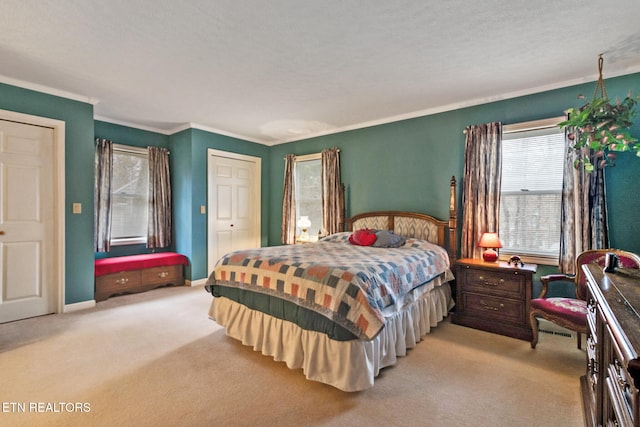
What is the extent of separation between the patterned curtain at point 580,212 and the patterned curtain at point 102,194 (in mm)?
5707

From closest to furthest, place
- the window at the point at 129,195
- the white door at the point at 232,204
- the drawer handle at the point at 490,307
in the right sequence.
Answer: the drawer handle at the point at 490,307, the window at the point at 129,195, the white door at the point at 232,204

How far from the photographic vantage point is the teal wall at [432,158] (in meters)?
2.94

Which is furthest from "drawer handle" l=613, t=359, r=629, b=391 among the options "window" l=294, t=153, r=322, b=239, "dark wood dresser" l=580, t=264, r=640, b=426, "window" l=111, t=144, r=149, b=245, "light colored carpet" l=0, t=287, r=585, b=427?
"window" l=111, t=144, r=149, b=245

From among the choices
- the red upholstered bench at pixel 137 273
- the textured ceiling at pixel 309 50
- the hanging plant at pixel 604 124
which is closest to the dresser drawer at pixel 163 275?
the red upholstered bench at pixel 137 273

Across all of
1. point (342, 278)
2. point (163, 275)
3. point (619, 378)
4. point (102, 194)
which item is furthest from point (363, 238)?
point (102, 194)

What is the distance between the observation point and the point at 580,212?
9.95 ft

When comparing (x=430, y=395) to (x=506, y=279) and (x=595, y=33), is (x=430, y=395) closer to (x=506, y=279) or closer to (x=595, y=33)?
(x=506, y=279)

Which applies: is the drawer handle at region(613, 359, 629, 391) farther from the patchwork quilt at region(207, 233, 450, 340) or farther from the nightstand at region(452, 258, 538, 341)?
the nightstand at region(452, 258, 538, 341)

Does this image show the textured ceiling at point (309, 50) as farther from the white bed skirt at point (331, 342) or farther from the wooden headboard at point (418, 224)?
the white bed skirt at point (331, 342)

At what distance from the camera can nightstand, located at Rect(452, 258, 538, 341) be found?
3.00 meters

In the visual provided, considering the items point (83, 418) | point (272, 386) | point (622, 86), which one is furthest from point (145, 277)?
point (622, 86)

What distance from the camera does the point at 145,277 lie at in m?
4.59

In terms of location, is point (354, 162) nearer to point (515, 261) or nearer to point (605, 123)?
point (515, 261)

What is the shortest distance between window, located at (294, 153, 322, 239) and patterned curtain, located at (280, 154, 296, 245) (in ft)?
0.33
